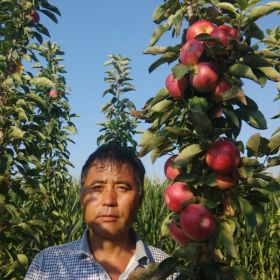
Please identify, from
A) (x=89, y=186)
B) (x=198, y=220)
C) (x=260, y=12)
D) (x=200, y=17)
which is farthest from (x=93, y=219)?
(x=260, y=12)

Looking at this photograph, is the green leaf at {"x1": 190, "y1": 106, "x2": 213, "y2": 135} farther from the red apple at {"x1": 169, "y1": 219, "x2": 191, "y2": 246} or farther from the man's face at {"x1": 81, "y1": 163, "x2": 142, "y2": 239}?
the man's face at {"x1": 81, "y1": 163, "x2": 142, "y2": 239}

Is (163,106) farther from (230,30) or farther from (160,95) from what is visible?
(230,30)

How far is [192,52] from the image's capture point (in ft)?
4.54

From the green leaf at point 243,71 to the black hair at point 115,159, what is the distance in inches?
30.4

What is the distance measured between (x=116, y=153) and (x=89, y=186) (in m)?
0.19

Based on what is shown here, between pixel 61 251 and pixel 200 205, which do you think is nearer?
pixel 200 205

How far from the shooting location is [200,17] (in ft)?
4.93

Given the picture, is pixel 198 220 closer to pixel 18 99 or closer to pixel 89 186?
pixel 89 186

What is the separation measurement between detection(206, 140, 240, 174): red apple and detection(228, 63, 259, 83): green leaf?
0.21 meters

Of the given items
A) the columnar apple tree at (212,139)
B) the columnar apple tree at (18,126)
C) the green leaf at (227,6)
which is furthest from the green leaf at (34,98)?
the green leaf at (227,6)

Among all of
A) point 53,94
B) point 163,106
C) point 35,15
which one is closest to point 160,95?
point 163,106

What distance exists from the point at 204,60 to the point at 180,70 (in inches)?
4.6

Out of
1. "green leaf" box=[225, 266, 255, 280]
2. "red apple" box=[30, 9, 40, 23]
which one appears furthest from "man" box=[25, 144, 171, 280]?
"red apple" box=[30, 9, 40, 23]

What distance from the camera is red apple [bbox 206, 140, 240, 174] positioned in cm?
129
